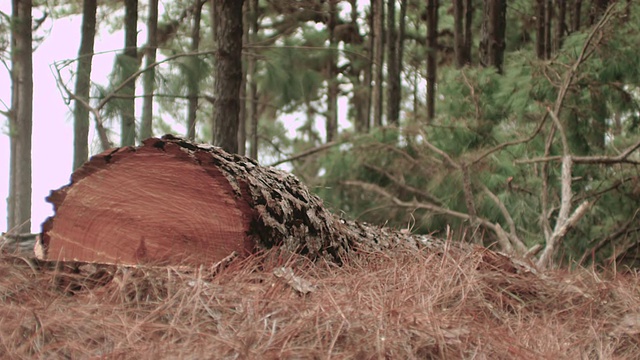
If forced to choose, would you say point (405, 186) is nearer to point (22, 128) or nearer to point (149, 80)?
point (149, 80)

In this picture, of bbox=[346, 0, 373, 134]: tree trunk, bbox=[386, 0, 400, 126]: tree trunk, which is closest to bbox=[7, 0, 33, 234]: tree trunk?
bbox=[386, 0, 400, 126]: tree trunk

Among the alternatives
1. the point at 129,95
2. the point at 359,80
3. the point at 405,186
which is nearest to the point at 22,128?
the point at 129,95

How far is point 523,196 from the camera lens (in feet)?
20.4

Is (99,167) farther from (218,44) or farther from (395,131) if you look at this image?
(395,131)

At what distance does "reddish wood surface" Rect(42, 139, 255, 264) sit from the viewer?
2814 millimetres

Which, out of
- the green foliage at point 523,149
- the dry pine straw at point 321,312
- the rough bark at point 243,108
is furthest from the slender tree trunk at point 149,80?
the dry pine straw at point 321,312

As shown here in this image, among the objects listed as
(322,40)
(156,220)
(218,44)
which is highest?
(322,40)

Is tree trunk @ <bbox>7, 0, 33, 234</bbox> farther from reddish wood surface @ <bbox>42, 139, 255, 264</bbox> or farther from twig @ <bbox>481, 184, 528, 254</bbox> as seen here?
twig @ <bbox>481, 184, 528, 254</bbox>

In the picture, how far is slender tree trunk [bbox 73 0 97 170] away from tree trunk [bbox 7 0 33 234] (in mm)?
730

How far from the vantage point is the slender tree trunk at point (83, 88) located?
21.3 ft

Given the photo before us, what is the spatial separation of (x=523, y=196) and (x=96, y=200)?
425 centimetres

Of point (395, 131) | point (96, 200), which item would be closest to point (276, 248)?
point (96, 200)

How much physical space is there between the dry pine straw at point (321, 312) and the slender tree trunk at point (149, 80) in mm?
3580

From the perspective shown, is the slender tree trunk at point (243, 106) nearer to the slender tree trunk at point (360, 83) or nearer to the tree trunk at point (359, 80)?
the tree trunk at point (359, 80)
